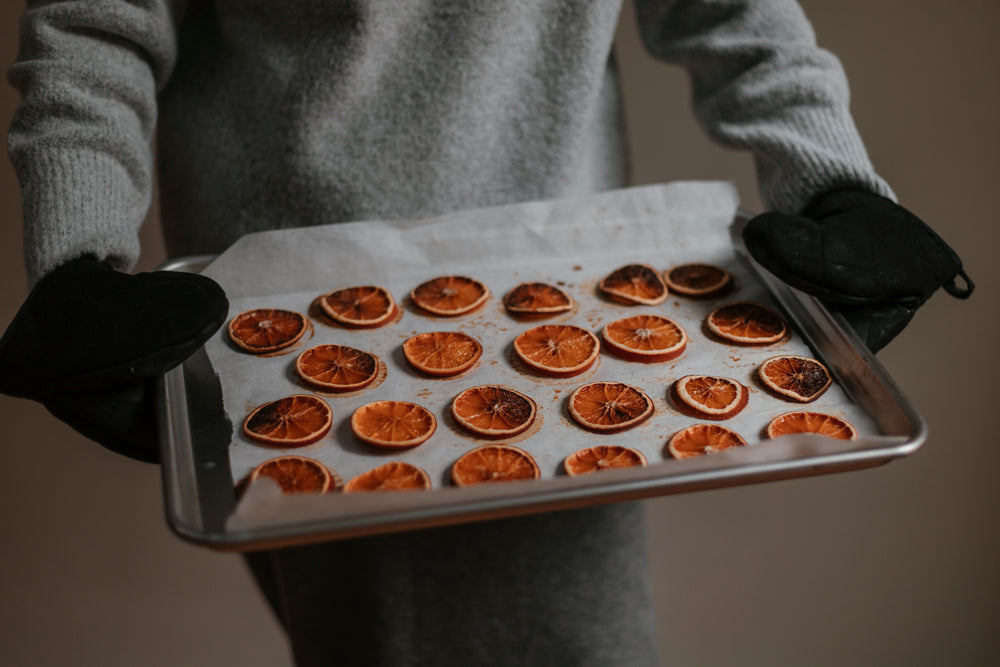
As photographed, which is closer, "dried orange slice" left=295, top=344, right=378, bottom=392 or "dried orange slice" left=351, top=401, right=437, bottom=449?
"dried orange slice" left=351, top=401, right=437, bottom=449

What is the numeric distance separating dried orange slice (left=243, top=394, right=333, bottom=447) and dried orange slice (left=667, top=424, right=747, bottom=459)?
0.46 meters

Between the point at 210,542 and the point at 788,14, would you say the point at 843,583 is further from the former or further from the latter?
the point at 210,542

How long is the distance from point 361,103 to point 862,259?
2.61 feet

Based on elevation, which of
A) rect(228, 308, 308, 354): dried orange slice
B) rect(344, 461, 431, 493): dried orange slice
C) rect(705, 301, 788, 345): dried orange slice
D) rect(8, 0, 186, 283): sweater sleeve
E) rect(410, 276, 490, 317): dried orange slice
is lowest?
rect(228, 308, 308, 354): dried orange slice

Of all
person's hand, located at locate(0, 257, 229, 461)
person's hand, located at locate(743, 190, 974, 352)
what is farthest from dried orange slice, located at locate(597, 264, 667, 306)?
person's hand, located at locate(0, 257, 229, 461)

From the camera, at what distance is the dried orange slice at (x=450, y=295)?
4.45ft

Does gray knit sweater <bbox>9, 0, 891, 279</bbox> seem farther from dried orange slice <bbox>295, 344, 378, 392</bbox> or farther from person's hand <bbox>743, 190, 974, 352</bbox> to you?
dried orange slice <bbox>295, 344, 378, 392</bbox>

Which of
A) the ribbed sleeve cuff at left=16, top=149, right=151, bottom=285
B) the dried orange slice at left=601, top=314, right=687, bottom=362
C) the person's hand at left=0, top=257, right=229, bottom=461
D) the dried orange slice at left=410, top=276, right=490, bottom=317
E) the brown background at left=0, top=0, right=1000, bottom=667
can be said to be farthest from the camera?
the brown background at left=0, top=0, right=1000, bottom=667

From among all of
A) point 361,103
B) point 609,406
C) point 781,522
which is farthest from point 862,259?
point 781,522

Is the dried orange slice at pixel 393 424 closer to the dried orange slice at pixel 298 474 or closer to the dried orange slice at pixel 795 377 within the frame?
the dried orange slice at pixel 298 474

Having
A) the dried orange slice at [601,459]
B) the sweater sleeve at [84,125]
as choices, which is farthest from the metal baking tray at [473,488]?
the sweater sleeve at [84,125]

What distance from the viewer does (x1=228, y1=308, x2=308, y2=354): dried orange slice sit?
1281 mm

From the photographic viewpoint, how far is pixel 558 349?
1.27m

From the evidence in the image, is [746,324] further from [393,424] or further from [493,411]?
[393,424]
